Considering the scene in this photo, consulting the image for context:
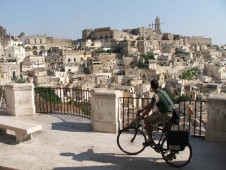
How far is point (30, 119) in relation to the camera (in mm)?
9164

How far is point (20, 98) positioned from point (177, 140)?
18.9ft

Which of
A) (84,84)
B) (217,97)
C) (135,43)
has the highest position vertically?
(135,43)

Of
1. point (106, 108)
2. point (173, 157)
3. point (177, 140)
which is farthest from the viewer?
point (106, 108)

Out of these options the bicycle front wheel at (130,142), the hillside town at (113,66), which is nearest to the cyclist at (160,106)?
the bicycle front wheel at (130,142)

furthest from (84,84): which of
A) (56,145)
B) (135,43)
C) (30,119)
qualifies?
(135,43)

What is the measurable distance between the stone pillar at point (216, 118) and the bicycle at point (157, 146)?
861 millimetres

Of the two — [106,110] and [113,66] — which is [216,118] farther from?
[113,66]

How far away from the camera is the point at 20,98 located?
946 centimetres

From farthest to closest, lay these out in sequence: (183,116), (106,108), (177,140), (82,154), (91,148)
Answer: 1. (183,116)
2. (106,108)
3. (91,148)
4. (82,154)
5. (177,140)

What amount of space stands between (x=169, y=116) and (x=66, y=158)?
7.67 ft

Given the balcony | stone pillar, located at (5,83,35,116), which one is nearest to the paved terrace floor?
the balcony

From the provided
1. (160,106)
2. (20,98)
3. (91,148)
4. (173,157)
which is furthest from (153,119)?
(20,98)

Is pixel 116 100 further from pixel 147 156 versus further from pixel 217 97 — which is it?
pixel 217 97

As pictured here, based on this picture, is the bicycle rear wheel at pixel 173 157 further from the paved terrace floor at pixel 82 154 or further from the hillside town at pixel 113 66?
the hillside town at pixel 113 66
